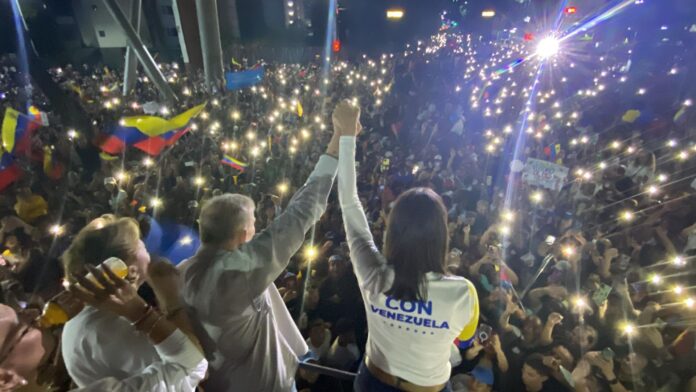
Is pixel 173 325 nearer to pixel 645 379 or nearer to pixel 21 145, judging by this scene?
pixel 645 379

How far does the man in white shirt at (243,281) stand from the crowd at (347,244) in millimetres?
11

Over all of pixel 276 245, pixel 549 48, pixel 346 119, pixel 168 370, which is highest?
pixel 346 119

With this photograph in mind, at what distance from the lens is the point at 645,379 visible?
3.74 m

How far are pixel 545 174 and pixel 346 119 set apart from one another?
282 inches

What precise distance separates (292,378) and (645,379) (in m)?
3.63

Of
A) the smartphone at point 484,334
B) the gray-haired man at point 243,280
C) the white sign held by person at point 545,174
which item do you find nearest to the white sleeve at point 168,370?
the gray-haired man at point 243,280

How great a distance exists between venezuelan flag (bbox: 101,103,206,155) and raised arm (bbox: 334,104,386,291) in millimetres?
6489

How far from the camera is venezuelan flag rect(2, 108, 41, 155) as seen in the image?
261 inches

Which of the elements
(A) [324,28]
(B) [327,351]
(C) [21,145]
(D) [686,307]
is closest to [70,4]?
(A) [324,28]

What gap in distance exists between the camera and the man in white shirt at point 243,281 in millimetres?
1676

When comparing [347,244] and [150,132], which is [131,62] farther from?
[347,244]

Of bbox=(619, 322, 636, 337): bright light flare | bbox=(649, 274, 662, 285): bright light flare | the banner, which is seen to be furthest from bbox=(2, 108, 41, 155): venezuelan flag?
bbox=(649, 274, 662, 285): bright light flare

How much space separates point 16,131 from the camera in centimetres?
704

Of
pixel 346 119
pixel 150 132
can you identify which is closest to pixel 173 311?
pixel 346 119
